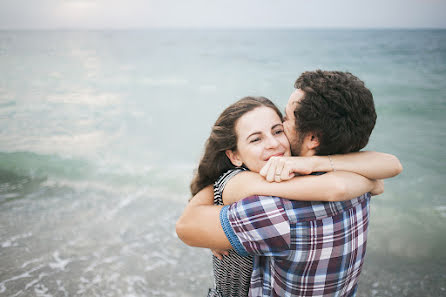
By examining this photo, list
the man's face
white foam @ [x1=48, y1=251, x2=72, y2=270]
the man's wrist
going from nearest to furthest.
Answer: the man's wrist < the man's face < white foam @ [x1=48, y1=251, x2=72, y2=270]

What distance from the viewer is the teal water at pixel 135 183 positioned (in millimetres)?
4195

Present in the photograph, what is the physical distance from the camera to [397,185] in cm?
727

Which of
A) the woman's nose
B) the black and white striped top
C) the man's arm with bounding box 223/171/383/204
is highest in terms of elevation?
the woman's nose

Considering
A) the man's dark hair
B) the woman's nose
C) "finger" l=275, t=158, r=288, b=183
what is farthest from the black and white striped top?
the man's dark hair

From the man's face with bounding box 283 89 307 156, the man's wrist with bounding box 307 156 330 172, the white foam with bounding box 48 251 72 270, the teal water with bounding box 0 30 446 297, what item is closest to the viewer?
the man's wrist with bounding box 307 156 330 172

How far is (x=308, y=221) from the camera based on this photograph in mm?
1511

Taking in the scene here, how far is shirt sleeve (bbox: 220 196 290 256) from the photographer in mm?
1453

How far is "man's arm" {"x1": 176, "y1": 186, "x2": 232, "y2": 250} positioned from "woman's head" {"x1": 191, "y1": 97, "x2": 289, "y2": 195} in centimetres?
41

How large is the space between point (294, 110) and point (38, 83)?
68.0ft

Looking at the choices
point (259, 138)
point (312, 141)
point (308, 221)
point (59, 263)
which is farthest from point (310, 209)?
point (59, 263)

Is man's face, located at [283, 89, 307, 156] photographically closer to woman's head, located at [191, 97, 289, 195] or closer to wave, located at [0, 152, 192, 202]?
woman's head, located at [191, 97, 289, 195]

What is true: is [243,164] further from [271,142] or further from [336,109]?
[336,109]

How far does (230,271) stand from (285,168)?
880 mm

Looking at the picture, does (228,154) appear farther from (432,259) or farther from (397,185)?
(397,185)
